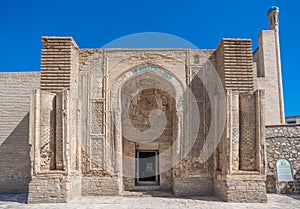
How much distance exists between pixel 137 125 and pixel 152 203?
10.2 ft

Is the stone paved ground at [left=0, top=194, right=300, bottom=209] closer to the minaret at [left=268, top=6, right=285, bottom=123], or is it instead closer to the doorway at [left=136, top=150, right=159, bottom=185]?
the doorway at [left=136, top=150, right=159, bottom=185]

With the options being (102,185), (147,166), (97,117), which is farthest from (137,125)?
(102,185)

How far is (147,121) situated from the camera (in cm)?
1092

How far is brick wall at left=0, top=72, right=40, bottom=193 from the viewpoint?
1100 cm

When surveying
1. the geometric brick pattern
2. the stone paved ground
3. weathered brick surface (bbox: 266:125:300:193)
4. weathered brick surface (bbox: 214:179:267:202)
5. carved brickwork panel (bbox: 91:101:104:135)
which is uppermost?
the geometric brick pattern

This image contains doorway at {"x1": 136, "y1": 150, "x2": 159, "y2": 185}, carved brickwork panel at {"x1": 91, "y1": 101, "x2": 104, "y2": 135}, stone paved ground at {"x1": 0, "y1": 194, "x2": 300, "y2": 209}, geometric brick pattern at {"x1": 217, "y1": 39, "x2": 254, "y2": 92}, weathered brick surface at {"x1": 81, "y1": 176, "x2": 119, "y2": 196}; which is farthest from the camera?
doorway at {"x1": 136, "y1": 150, "x2": 159, "y2": 185}

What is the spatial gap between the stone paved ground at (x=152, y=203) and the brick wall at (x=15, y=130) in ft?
4.78

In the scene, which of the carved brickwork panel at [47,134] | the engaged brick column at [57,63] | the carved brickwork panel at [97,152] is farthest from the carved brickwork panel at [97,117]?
the carved brickwork panel at [47,134]

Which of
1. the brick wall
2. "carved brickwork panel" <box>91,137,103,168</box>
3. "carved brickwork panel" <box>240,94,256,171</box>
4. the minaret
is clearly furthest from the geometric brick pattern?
the minaret

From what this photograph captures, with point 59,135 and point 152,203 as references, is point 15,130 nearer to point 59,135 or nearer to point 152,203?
point 59,135

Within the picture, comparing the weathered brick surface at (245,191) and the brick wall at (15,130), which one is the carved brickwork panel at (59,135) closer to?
the brick wall at (15,130)

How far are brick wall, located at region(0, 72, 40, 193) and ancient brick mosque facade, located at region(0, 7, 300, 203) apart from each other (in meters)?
0.04

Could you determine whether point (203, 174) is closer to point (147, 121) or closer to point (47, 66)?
point (147, 121)

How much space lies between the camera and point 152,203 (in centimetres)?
852
